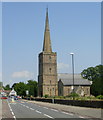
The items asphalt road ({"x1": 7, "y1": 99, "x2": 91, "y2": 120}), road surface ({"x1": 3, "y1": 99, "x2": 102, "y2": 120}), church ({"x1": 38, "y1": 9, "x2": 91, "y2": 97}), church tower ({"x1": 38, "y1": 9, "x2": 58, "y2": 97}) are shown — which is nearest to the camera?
road surface ({"x1": 3, "y1": 99, "x2": 102, "y2": 120})

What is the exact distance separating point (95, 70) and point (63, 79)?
16364 millimetres

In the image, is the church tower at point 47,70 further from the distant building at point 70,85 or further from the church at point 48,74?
the distant building at point 70,85

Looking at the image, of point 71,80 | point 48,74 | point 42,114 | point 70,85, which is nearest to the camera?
point 42,114

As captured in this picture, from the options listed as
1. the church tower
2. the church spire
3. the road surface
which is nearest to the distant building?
the church tower

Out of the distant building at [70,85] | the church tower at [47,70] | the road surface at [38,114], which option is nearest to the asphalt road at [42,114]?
the road surface at [38,114]

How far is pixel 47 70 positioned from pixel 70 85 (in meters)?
14.0

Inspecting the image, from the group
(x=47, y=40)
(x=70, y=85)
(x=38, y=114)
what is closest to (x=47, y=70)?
(x=47, y=40)

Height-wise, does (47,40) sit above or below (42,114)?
above

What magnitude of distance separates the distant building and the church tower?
22.4 ft

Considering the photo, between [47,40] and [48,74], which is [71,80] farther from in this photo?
[47,40]

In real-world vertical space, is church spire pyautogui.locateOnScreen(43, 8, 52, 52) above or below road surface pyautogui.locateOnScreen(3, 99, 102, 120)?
above

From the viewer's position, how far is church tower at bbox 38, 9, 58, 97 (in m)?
118

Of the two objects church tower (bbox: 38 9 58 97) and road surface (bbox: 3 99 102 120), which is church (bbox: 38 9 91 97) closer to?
church tower (bbox: 38 9 58 97)

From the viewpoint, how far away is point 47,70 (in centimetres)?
11831
